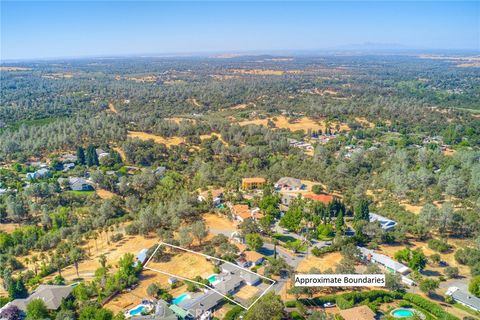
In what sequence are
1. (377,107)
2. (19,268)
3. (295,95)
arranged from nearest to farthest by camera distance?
(19,268) < (377,107) < (295,95)

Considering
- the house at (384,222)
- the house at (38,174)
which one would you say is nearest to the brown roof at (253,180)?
the house at (384,222)

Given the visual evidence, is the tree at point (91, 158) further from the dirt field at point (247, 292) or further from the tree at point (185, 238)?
the dirt field at point (247, 292)

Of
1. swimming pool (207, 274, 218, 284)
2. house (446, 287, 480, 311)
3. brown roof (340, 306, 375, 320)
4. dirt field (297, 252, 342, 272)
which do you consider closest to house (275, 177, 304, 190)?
dirt field (297, 252, 342, 272)

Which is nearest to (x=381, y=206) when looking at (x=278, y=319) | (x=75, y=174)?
(x=278, y=319)

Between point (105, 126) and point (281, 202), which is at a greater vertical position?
point (105, 126)

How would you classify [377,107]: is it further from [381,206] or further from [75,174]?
[75,174]

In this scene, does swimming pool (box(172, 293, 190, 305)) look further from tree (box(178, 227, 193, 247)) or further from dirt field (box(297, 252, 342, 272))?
dirt field (box(297, 252, 342, 272))
